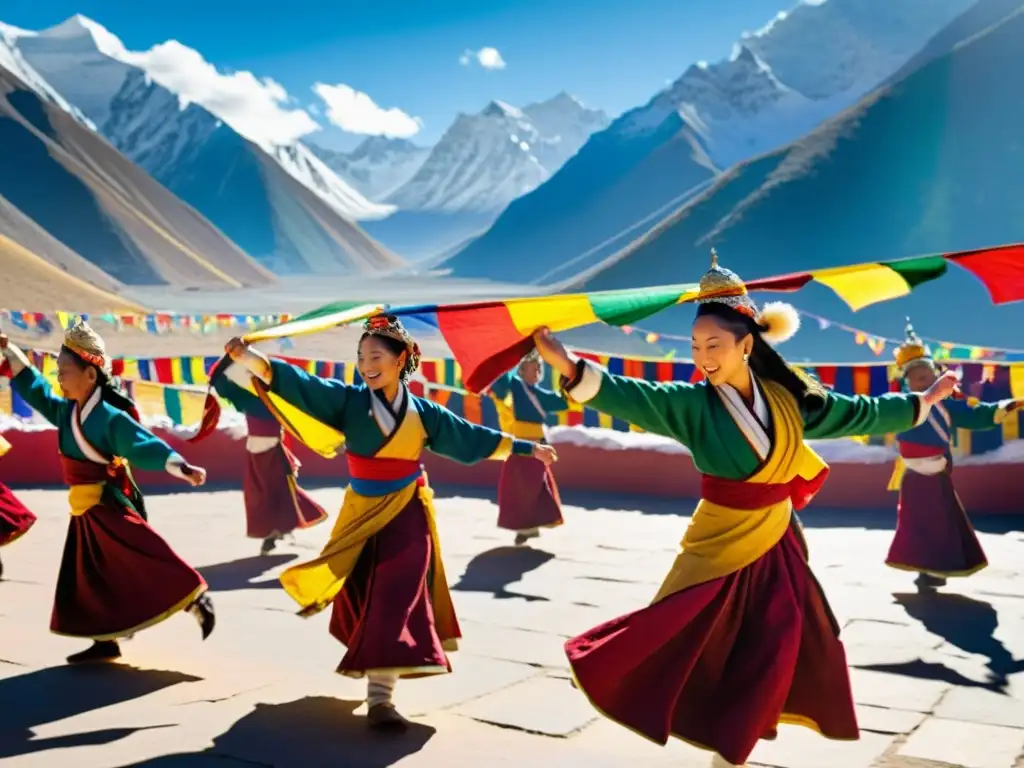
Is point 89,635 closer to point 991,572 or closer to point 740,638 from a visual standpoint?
point 740,638

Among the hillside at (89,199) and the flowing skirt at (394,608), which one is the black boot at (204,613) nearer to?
the flowing skirt at (394,608)

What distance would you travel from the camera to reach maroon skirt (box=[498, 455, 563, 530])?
8297 millimetres

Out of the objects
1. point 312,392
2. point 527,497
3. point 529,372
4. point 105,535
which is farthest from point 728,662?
point 529,372

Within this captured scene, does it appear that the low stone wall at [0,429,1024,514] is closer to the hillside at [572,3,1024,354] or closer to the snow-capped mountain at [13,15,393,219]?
the hillside at [572,3,1024,354]

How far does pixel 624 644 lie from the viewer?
11.2ft

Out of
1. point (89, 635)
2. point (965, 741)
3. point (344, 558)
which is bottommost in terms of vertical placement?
point (965, 741)

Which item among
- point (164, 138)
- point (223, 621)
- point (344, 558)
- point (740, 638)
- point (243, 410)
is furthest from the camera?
point (164, 138)

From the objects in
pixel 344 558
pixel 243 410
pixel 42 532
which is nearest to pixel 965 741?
pixel 344 558

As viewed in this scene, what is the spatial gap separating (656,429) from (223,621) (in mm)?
3326

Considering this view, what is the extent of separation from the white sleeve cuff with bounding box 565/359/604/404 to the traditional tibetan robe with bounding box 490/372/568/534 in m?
4.73

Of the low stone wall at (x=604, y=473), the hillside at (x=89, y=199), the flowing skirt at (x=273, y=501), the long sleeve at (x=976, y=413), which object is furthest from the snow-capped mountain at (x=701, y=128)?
the long sleeve at (x=976, y=413)

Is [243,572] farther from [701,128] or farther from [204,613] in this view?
[701,128]

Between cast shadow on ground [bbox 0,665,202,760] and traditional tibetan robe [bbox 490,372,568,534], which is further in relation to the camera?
traditional tibetan robe [bbox 490,372,568,534]

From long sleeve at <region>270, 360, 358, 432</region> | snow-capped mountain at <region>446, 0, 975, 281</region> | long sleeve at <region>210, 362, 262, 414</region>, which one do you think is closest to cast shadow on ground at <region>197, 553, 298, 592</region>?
long sleeve at <region>210, 362, 262, 414</region>
